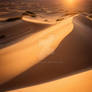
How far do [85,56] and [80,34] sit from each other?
1.02 m

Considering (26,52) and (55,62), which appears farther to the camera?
(26,52)

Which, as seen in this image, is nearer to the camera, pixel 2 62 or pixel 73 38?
pixel 2 62

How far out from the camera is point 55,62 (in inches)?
93.1

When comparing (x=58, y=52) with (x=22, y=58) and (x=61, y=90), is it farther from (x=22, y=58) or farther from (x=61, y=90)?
(x=61, y=90)

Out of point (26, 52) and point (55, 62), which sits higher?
point (26, 52)

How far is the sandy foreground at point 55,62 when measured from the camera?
1633mm

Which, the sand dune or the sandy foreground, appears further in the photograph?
the sand dune

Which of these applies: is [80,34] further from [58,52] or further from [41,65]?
[41,65]

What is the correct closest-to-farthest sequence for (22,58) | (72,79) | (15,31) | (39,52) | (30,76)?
Answer: (72,79) < (30,76) < (22,58) < (39,52) < (15,31)

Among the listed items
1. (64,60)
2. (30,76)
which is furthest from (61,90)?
(64,60)

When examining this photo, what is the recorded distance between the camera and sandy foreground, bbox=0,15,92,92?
1.63m

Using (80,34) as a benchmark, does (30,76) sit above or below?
below

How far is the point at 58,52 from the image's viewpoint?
8.65 ft

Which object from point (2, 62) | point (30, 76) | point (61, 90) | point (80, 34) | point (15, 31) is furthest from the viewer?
point (15, 31)
